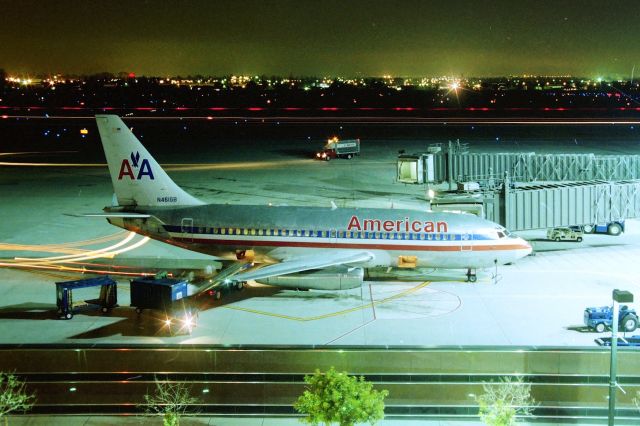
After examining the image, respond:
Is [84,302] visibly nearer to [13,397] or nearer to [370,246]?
[13,397]

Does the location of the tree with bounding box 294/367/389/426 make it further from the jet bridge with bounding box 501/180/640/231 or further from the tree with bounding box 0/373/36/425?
the jet bridge with bounding box 501/180/640/231

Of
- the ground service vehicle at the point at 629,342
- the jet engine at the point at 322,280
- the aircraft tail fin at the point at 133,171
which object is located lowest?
the ground service vehicle at the point at 629,342

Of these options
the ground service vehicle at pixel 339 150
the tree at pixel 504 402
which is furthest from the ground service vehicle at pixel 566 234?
the ground service vehicle at pixel 339 150

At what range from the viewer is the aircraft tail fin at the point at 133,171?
119ft

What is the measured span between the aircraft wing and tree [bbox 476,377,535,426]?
1193 centimetres

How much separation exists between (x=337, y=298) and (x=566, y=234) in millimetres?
19944

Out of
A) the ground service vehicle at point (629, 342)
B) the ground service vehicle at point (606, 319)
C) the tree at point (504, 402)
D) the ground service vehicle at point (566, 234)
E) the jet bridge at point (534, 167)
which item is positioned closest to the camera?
the tree at point (504, 402)

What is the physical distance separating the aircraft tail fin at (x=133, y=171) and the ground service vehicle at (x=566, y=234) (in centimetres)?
2432

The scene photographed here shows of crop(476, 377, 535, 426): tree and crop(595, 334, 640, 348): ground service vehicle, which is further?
crop(595, 334, 640, 348): ground service vehicle

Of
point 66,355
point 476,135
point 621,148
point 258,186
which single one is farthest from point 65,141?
point 66,355

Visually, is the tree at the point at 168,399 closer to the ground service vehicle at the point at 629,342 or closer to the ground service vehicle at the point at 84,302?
the ground service vehicle at the point at 84,302

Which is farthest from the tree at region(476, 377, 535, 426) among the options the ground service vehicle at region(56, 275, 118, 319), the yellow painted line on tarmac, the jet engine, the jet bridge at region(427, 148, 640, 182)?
the jet bridge at region(427, 148, 640, 182)

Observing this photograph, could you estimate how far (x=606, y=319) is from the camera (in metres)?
28.5

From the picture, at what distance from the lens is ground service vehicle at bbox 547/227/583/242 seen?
149 ft
